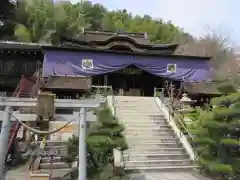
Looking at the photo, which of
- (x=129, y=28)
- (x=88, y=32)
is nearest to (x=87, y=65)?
(x=88, y=32)

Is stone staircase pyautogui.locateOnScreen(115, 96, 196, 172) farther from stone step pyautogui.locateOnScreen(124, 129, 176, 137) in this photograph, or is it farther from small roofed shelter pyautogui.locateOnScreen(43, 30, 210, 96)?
small roofed shelter pyautogui.locateOnScreen(43, 30, 210, 96)

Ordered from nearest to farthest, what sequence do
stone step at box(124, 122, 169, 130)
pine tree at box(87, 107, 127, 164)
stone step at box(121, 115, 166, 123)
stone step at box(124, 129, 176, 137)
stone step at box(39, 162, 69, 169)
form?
pine tree at box(87, 107, 127, 164) → stone step at box(39, 162, 69, 169) → stone step at box(124, 129, 176, 137) → stone step at box(124, 122, 169, 130) → stone step at box(121, 115, 166, 123)

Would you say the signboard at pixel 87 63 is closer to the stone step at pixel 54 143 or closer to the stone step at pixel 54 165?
the stone step at pixel 54 143

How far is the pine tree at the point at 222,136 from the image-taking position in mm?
8719

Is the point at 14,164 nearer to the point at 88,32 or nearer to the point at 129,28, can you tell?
the point at 88,32

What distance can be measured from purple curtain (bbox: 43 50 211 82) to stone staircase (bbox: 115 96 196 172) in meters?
5.43

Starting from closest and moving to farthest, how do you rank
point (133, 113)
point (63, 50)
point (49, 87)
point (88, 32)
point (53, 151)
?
point (53, 151), point (133, 113), point (49, 87), point (63, 50), point (88, 32)

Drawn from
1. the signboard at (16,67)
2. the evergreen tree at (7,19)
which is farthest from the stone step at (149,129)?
the evergreen tree at (7,19)

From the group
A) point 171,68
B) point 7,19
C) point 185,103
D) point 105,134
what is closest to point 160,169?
point 105,134

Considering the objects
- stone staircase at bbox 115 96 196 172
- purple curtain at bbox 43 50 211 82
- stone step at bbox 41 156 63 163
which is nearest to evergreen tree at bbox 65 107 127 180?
stone staircase at bbox 115 96 196 172

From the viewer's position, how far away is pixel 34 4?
32.2m

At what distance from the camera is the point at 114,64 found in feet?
66.9

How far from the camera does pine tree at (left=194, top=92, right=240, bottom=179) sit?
8.72 meters

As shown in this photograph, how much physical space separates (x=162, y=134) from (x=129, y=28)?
3297cm
